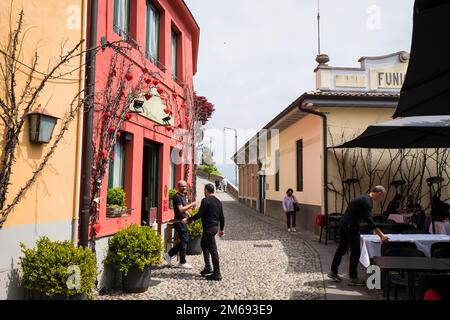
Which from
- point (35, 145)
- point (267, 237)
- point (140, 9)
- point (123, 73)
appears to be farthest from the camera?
point (267, 237)

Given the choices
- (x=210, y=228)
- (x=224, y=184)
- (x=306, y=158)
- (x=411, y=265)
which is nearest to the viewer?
(x=411, y=265)

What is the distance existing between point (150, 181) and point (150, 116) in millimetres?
1555

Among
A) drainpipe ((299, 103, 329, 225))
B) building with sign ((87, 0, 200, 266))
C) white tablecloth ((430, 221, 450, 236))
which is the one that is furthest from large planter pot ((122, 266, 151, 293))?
drainpipe ((299, 103, 329, 225))

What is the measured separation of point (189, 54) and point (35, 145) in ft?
25.9

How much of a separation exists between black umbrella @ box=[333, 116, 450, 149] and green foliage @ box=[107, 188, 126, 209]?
5.25 meters

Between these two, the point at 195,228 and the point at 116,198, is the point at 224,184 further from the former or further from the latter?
the point at 116,198

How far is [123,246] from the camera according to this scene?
6074mm

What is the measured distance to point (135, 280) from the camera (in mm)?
6090

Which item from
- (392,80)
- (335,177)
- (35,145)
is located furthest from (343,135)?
(35,145)

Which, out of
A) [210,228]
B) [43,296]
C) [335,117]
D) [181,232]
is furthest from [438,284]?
[335,117]

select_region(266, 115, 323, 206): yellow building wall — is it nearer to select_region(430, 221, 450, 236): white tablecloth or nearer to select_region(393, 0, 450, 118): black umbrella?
select_region(430, 221, 450, 236): white tablecloth

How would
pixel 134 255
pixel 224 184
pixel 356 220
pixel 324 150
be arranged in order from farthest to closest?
pixel 224 184
pixel 324 150
pixel 356 220
pixel 134 255

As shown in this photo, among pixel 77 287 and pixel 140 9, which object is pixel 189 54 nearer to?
pixel 140 9

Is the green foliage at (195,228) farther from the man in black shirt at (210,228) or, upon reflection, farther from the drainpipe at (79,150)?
the drainpipe at (79,150)
